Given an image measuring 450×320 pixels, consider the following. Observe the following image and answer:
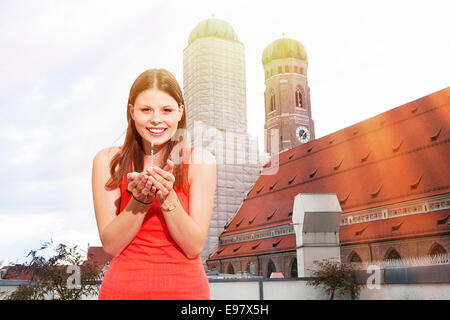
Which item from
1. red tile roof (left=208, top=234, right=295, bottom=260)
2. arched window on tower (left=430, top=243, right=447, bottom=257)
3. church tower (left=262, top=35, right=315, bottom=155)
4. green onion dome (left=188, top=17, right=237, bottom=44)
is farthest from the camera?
church tower (left=262, top=35, right=315, bottom=155)

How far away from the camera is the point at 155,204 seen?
188 cm

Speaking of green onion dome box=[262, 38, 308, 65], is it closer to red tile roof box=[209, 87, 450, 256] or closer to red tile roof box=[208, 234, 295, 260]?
red tile roof box=[209, 87, 450, 256]

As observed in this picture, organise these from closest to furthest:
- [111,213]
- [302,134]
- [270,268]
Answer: [111,213], [270,268], [302,134]

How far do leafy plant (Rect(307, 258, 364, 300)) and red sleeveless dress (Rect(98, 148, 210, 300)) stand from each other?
514 inches

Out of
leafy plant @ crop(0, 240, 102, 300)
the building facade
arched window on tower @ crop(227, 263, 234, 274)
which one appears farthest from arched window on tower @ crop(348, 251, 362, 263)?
leafy plant @ crop(0, 240, 102, 300)

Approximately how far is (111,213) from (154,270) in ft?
1.05

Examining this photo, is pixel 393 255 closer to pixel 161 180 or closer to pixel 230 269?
pixel 230 269

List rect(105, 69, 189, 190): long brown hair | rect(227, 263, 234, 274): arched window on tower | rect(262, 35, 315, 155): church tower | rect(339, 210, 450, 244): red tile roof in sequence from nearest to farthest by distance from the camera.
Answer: rect(105, 69, 189, 190): long brown hair, rect(339, 210, 450, 244): red tile roof, rect(227, 263, 234, 274): arched window on tower, rect(262, 35, 315, 155): church tower

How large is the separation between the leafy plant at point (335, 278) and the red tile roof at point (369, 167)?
10149mm

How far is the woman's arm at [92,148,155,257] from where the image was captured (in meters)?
1.79

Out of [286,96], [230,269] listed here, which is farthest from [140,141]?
[286,96]

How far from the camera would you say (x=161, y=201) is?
5.67 ft

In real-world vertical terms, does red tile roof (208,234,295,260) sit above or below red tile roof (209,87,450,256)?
below
